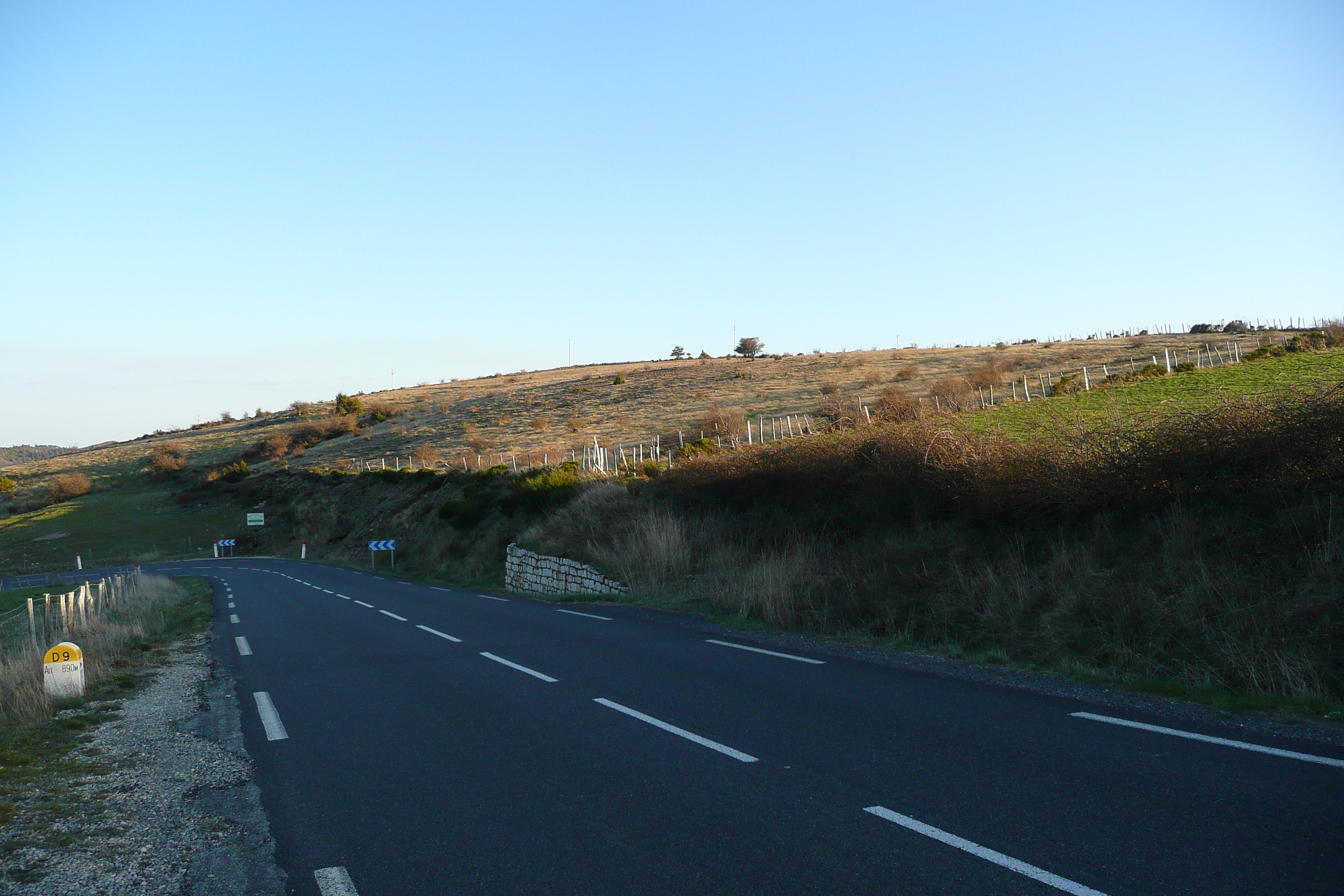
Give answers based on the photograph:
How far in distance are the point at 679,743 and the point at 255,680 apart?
6.40m

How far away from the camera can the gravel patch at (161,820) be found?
4.28 meters

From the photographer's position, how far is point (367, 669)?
10562 millimetres

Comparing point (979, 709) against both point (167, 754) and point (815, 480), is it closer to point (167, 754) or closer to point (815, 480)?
point (167, 754)

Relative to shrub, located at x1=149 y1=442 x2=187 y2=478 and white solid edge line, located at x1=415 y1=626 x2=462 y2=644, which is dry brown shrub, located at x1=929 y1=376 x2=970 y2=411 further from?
shrub, located at x1=149 y1=442 x2=187 y2=478

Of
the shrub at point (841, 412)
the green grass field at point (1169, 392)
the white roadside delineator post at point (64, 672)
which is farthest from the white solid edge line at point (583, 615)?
the shrub at point (841, 412)

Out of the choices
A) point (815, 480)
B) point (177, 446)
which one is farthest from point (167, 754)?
point (177, 446)

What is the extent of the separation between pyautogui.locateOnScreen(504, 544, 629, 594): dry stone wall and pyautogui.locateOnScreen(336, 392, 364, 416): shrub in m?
68.4

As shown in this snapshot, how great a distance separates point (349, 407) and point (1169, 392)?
282 feet

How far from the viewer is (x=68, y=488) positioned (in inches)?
2970

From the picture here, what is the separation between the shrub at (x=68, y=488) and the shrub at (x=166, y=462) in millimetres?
5355

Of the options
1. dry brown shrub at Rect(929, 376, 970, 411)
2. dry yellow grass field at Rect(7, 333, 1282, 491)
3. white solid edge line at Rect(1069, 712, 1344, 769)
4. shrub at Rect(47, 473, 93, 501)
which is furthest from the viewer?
shrub at Rect(47, 473, 93, 501)

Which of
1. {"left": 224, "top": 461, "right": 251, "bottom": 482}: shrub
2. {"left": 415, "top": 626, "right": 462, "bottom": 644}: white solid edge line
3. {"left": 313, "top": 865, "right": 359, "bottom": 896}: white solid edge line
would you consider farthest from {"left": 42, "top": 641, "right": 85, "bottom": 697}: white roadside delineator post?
{"left": 224, "top": 461, "right": 251, "bottom": 482}: shrub

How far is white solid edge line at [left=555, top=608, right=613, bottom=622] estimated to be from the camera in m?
15.2

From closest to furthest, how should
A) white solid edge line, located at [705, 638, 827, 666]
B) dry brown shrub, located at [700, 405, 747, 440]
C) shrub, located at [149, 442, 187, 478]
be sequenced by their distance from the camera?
white solid edge line, located at [705, 638, 827, 666] < dry brown shrub, located at [700, 405, 747, 440] < shrub, located at [149, 442, 187, 478]
